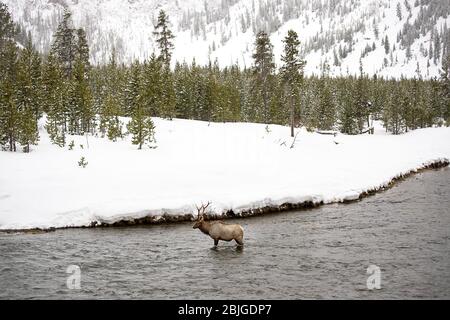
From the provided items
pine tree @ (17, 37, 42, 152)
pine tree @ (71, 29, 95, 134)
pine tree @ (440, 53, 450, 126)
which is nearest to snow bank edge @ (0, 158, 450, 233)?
pine tree @ (17, 37, 42, 152)

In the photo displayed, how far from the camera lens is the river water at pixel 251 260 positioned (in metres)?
13.6

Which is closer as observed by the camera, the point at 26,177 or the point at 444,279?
the point at 444,279

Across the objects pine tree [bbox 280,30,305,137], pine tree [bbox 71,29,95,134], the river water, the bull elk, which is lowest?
the river water

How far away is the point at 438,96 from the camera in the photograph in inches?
4594

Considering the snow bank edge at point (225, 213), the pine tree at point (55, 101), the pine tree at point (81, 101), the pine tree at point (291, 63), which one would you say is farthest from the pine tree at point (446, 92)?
the pine tree at point (55, 101)

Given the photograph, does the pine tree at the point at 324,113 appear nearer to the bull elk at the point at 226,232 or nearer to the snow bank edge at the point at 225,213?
the snow bank edge at the point at 225,213

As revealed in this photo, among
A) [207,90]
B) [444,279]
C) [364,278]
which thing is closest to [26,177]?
[364,278]

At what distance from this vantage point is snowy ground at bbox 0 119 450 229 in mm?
25266

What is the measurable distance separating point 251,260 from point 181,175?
740 inches

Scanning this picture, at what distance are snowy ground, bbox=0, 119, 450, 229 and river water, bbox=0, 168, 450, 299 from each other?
2.40 meters

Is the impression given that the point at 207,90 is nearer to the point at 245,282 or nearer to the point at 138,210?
the point at 138,210

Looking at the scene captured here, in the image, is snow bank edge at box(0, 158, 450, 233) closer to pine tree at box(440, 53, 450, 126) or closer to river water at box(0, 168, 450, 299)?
river water at box(0, 168, 450, 299)
